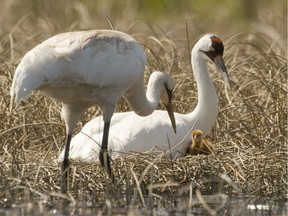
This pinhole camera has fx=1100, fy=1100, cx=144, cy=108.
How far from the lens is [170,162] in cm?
780

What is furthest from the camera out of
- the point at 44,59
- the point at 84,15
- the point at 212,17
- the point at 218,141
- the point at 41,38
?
the point at 212,17

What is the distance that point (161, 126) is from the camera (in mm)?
8648

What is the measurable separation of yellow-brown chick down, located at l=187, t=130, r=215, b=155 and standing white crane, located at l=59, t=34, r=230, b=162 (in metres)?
0.09

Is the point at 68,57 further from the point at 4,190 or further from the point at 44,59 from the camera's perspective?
the point at 4,190

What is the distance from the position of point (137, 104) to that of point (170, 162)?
69cm

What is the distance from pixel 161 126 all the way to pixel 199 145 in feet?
1.24

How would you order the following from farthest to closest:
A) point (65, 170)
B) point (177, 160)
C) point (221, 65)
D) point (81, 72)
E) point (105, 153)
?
point (221, 65) → point (177, 160) → point (105, 153) → point (81, 72) → point (65, 170)

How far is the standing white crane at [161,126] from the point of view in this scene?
848cm

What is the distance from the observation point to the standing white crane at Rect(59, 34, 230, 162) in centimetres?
848

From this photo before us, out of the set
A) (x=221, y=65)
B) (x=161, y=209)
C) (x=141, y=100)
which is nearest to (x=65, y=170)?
(x=161, y=209)

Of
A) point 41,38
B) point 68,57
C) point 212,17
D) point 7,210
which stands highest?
point 212,17

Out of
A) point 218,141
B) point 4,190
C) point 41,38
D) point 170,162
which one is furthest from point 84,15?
point 4,190

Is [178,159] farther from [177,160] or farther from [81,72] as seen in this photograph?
[81,72]

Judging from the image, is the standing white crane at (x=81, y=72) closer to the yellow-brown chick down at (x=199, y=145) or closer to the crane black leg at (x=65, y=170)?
the crane black leg at (x=65, y=170)
